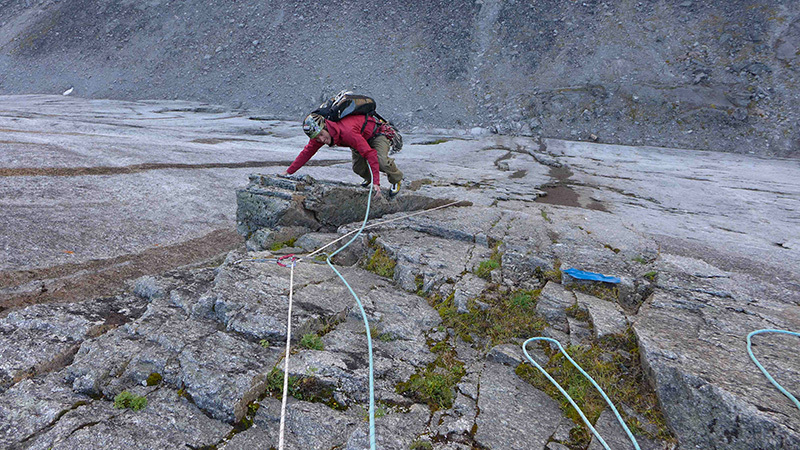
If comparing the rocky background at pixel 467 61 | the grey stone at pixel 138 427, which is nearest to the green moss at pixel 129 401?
the grey stone at pixel 138 427

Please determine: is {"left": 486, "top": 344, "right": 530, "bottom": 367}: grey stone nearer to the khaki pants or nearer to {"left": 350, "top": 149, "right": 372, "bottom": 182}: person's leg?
the khaki pants

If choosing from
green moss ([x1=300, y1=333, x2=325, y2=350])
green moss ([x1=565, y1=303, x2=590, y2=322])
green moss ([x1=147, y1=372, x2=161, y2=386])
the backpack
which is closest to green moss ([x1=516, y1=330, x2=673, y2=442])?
green moss ([x1=565, y1=303, x2=590, y2=322])

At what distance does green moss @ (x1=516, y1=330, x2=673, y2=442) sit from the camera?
371 centimetres

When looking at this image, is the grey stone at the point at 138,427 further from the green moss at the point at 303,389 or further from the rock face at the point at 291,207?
the rock face at the point at 291,207

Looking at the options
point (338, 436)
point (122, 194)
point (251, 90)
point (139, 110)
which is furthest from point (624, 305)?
point (251, 90)

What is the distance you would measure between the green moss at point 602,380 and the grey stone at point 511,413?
13 centimetres

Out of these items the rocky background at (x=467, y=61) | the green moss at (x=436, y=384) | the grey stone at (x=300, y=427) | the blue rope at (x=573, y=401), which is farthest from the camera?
the rocky background at (x=467, y=61)

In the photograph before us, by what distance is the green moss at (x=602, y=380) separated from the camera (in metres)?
3.71

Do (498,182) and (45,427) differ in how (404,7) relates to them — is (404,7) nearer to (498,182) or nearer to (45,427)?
(498,182)

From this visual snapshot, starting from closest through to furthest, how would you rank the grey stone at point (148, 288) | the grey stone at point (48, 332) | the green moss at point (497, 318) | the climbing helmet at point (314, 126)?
the grey stone at point (48, 332) < the green moss at point (497, 318) < the grey stone at point (148, 288) < the climbing helmet at point (314, 126)

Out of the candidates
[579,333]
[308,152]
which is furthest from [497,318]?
[308,152]

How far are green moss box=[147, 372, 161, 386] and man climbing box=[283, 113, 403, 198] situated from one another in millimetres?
4202

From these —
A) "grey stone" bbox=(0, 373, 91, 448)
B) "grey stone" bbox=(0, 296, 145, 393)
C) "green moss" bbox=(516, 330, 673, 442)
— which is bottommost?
"green moss" bbox=(516, 330, 673, 442)

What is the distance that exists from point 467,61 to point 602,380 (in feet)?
113
